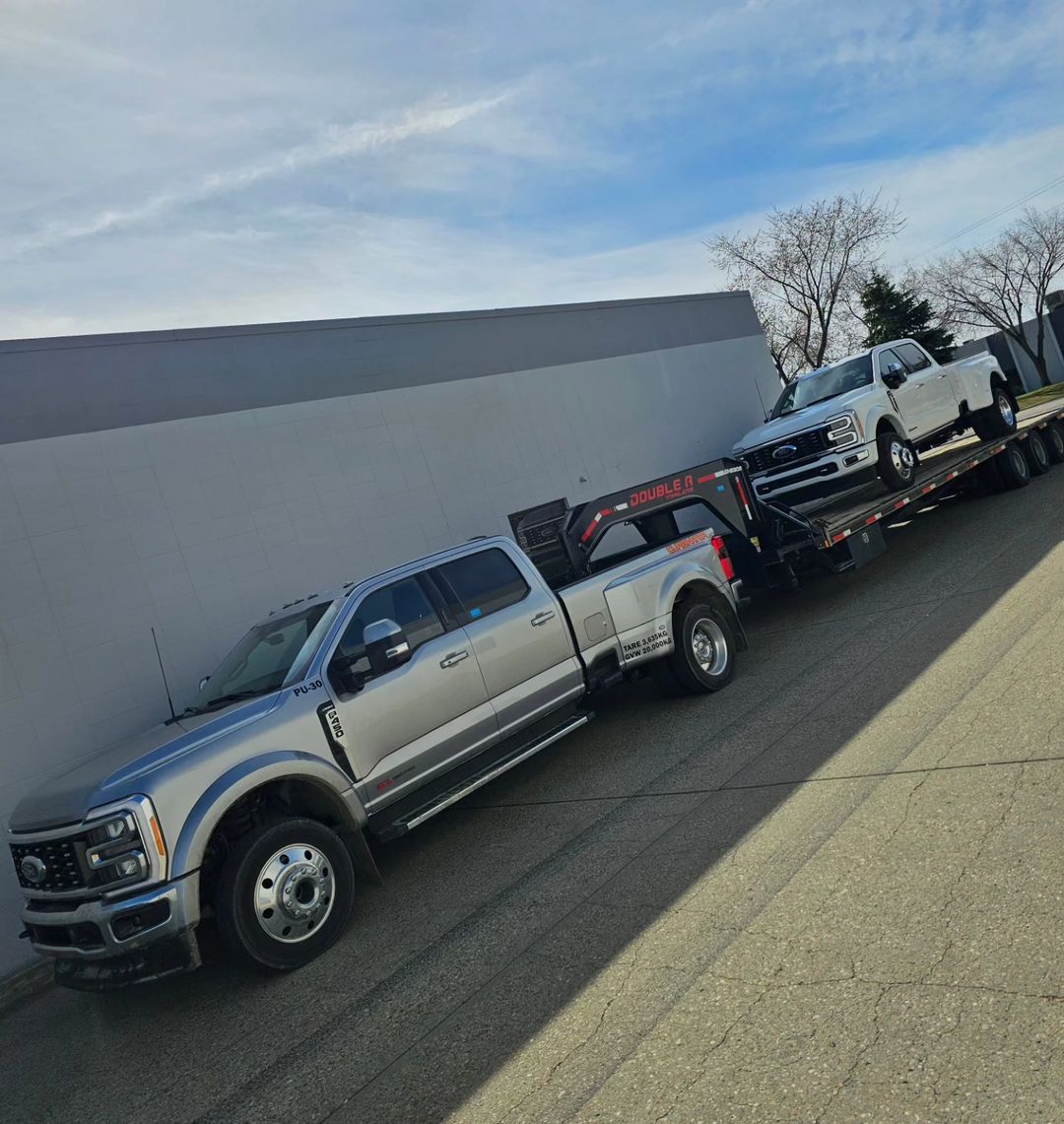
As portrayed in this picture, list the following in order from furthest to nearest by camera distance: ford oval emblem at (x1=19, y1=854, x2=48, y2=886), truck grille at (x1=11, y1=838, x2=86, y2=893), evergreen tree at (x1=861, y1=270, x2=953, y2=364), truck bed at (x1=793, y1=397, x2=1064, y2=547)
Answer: evergreen tree at (x1=861, y1=270, x2=953, y2=364) → truck bed at (x1=793, y1=397, x2=1064, y2=547) → ford oval emblem at (x1=19, y1=854, x2=48, y2=886) → truck grille at (x1=11, y1=838, x2=86, y2=893)

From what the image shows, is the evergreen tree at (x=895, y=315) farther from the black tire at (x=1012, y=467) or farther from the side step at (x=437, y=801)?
the side step at (x=437, y=801)

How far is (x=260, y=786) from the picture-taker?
6.02 metres

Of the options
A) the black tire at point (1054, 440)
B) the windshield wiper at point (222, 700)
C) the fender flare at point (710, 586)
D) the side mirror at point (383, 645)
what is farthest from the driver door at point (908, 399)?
the windshield wiper at point (222, 700)

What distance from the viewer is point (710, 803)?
20.7 feet

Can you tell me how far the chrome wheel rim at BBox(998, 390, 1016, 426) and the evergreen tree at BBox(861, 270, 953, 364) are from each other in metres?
26.5

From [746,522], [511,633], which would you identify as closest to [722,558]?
[746,522]

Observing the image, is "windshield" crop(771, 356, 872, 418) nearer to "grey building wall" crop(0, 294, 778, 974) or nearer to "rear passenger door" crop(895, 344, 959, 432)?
"rear passenger door" crop(895, 344, 959, 432)

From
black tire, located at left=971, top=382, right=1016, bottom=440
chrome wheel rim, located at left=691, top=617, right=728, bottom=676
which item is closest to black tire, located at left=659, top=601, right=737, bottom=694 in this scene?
chrome wheel rim, located at left=691, top=617, right=728, bottom=676

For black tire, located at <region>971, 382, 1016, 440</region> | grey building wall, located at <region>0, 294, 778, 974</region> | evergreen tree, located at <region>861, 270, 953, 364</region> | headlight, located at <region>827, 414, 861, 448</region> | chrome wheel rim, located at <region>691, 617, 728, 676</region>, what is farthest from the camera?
evergreen tree, located at <region>861, 270, 953, 364</region>

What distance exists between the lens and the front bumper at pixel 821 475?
1294 centimetres

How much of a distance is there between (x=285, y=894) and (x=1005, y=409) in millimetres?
14654

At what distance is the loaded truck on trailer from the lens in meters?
5.53

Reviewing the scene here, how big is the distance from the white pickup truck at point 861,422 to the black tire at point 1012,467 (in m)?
0.79

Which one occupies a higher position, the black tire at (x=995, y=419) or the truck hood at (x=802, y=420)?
the truck hood at (x=802, y=420)
